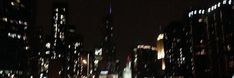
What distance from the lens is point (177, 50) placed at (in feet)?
577

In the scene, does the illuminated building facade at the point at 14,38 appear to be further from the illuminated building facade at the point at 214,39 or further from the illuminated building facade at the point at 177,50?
the illuminated building facade at the point at 214,39

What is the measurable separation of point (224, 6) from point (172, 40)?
51761 millimetres

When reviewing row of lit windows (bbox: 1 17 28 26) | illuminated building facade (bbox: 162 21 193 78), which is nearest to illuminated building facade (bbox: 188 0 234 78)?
illuminated building facade (bbox: 162 21 193 78)

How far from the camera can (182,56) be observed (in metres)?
168

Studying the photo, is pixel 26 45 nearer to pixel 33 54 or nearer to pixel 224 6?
pixel 33 54

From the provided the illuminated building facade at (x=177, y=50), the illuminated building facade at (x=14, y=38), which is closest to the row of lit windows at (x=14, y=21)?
the illuminated building facade at (x=14, y=38)

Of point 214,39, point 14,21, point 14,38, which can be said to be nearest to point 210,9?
point 214,39

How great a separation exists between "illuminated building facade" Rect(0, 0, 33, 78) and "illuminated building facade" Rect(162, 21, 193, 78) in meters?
51.3

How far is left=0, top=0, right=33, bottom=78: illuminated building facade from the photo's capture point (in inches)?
5782

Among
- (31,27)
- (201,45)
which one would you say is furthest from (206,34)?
(31,27)

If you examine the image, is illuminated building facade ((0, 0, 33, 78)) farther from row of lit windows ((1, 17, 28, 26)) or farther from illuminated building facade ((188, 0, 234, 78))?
illuminated building facade ((188, 0, 234, 78))

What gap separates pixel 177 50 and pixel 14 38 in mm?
58733

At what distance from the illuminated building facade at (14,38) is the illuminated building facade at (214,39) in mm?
52327

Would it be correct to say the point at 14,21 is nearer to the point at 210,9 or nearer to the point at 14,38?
the point at 14,38
